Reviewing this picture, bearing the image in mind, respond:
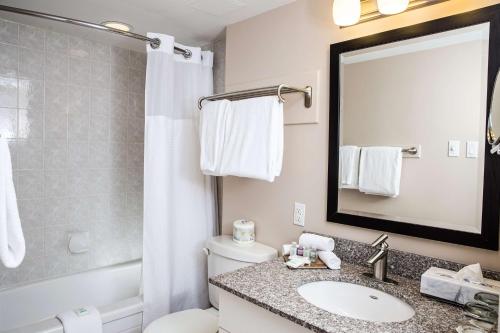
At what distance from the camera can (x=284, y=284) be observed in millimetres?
1294

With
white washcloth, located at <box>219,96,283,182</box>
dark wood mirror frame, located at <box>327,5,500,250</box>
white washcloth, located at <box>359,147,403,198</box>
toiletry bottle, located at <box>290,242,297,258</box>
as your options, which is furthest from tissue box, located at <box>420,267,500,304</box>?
white washcloth, located at <box>219,96,283,182</box>

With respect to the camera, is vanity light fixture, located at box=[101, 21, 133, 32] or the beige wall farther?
vanity light fixture, located at box=[101, 21, 133, 32]

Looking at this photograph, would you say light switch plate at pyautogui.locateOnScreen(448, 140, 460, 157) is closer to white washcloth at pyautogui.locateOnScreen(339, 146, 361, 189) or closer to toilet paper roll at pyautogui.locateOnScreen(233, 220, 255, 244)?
white washcloth at pyautogui.locateOnScreen(339, 146, 361, 189)

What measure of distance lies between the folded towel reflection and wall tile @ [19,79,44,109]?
1223 mm

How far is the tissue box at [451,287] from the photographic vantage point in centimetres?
107

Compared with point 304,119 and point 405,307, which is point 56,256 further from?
point 405,307

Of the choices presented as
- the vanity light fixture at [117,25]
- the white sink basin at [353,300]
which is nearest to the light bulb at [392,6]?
the white sink basin at [353,300]

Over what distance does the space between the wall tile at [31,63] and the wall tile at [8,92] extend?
8cm

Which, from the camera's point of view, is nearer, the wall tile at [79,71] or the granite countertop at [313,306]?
the granite countertop at [313,306]

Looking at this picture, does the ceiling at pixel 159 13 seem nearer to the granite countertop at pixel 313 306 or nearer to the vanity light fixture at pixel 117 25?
the vanity light fixture at pixel 117 25

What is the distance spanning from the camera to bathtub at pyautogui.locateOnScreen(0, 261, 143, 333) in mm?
1795

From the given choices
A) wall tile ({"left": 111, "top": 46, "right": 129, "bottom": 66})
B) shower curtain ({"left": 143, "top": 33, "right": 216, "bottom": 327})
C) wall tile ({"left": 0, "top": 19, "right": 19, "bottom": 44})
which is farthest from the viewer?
wall tile ({"left": 111, "top": 46, "right": 129, "bottom": 66})

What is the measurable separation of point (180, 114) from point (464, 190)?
1.60m

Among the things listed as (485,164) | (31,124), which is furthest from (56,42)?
(485,164)
